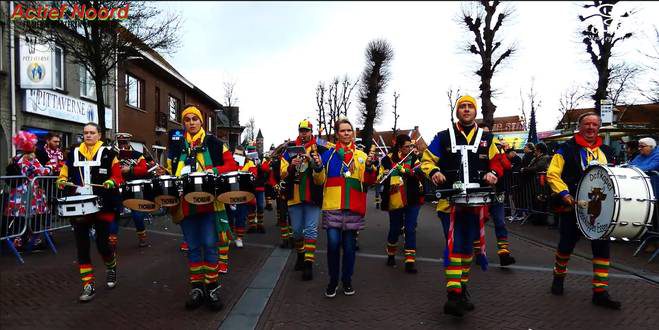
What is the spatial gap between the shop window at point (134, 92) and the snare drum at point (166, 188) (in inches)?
787

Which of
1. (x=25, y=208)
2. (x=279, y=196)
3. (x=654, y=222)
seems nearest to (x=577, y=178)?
(x=654, y=222)

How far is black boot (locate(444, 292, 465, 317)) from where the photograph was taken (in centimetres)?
441

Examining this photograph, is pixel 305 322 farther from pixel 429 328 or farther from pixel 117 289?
pixel 117 289

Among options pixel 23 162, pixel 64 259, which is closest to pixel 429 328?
pixel 64 259

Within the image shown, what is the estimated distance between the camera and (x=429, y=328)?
168 inches

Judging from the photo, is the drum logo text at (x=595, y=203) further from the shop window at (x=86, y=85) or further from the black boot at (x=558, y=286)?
the shop window at (x=86, y=85)

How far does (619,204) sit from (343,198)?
8.62 feet

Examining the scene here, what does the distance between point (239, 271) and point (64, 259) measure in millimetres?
2997

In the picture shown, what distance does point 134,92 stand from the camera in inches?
954

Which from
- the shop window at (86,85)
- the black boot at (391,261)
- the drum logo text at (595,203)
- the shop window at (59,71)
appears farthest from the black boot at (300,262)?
the shop window at (86,85)

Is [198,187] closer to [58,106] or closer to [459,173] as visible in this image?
[459,173]

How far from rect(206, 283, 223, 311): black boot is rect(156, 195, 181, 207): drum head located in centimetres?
91

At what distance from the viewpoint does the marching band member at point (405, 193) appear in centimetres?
654

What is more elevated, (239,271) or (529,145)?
(529,145)
